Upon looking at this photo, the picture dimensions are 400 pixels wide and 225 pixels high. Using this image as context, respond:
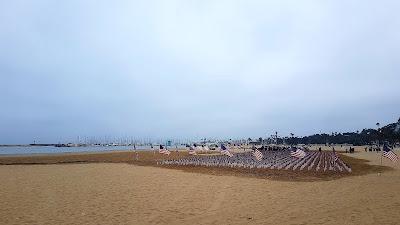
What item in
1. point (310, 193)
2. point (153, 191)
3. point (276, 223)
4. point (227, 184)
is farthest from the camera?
point (227, 184)

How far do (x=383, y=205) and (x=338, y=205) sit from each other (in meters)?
1.59

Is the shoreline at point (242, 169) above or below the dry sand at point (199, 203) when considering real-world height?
above

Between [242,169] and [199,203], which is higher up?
[242,169]

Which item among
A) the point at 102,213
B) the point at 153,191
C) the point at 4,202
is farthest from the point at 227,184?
the point at 4,202

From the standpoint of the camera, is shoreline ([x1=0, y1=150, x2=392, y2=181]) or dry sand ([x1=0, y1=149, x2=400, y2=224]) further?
shoreline ([x1=0, y1=150, x2=392, y2=181])

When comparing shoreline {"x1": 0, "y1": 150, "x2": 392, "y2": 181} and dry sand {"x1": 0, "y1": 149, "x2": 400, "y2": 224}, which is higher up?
shoreline {"x1": 0, "y1": 150, "x2": 392, "y2": 181}

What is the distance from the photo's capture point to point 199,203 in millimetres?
15977

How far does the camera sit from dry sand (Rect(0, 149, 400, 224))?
12602 millimetres

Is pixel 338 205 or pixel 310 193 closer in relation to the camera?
pixel 338 205

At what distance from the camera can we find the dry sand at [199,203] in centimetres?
1260

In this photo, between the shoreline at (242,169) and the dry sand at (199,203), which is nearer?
the dry sand at (199,203)

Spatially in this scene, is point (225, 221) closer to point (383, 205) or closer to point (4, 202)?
point (383, 205)

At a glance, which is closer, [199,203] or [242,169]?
[199,203]

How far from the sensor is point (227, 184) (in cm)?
2280
